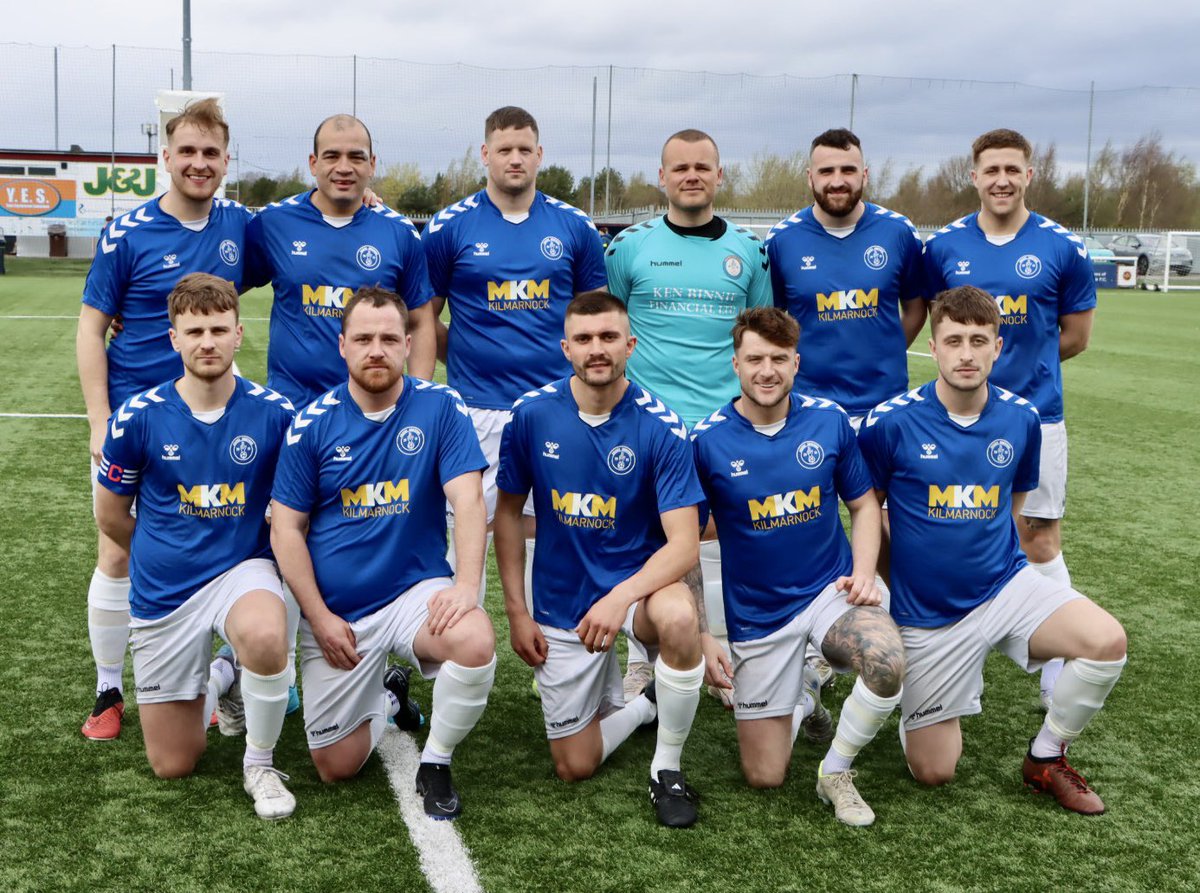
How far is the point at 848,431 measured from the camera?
3.88 meters

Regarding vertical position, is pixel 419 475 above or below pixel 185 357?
below

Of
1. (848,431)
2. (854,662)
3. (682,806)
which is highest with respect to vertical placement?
(848,431)

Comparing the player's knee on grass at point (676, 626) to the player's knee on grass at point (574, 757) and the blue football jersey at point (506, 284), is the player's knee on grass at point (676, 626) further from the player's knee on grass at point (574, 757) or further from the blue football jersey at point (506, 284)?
the blue football jersey at point (506, 284)

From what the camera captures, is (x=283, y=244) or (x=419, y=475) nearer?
(x=419, y=475)

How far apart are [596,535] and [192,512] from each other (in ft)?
4.16

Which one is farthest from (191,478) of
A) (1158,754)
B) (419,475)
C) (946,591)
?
(1158,754)

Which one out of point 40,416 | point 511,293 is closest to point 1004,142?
point 511,293

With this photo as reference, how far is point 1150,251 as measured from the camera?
36688mm

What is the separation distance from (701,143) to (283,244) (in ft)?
5.15

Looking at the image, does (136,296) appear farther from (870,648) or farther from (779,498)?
(870,648)

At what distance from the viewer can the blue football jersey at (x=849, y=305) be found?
4.55 m

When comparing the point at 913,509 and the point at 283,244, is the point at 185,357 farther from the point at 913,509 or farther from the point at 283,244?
the point at 913,509

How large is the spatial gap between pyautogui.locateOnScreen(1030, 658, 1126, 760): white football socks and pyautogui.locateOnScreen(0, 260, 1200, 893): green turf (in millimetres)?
190

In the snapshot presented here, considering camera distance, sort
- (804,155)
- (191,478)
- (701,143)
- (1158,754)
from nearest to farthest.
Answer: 1. (191,478)
2. (1158,754)
3. (701,143)
4. (804,155)
